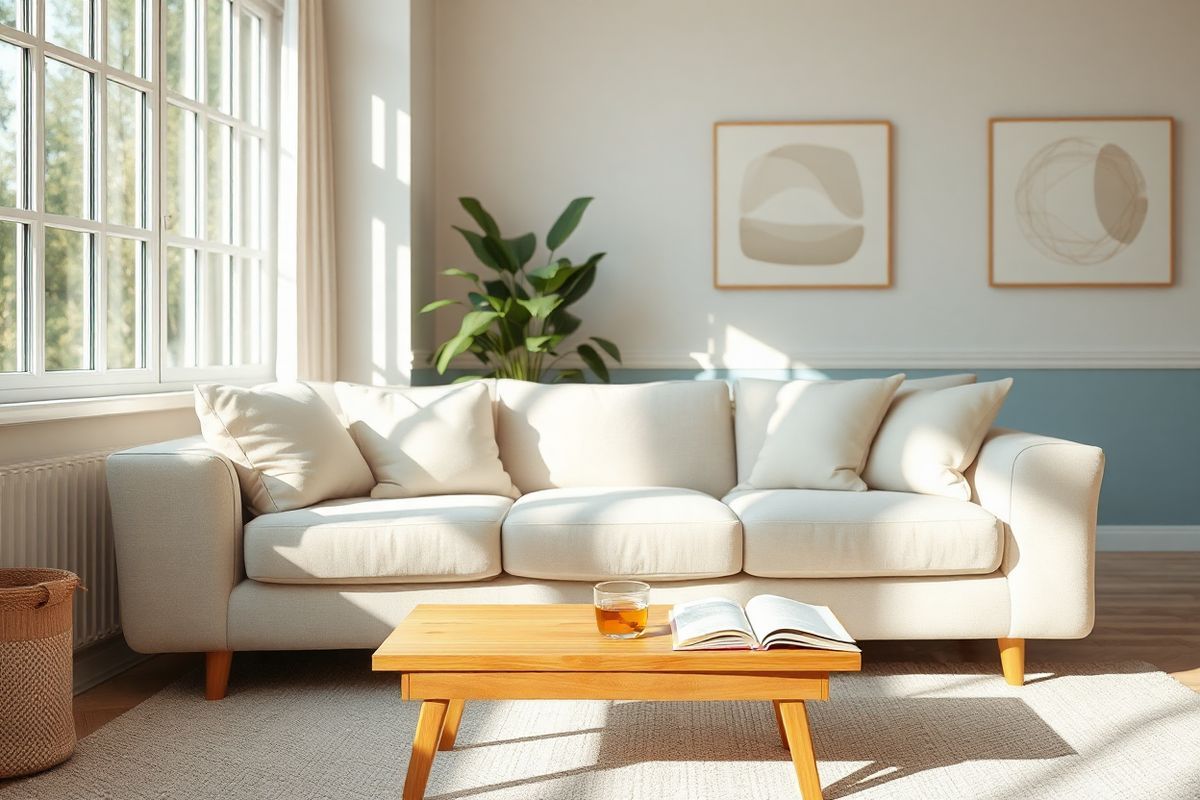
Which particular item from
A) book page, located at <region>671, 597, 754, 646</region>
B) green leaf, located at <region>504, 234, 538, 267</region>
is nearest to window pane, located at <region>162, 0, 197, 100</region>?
green leaf, located at <region>504, 234, 538, 267</region>

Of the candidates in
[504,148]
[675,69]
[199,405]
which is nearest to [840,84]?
[675,69]

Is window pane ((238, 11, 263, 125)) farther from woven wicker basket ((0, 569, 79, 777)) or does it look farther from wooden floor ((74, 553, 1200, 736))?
woven wicker basket ((0, 569, 79, 777))

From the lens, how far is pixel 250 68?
4.24 m

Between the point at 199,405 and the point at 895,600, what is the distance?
6.46 feet

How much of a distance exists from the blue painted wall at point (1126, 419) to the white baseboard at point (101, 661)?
2.13 meters

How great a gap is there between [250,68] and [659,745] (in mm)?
3127

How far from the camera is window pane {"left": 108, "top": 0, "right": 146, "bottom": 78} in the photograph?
330 centimetres

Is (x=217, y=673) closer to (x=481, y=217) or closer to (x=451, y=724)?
(x=451, y=724)

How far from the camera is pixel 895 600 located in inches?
115

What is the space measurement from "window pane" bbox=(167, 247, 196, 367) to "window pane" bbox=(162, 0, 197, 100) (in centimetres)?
57

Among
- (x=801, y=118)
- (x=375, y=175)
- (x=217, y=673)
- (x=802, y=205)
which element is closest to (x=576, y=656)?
(x=217, y=673)

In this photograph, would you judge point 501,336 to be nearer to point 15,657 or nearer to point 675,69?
point 675,69

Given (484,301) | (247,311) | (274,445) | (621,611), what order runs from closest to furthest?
(621,611), (274,445), (247,311), (484,301)

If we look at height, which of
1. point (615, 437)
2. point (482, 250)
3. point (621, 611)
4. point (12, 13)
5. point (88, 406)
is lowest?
point (621, 611)
